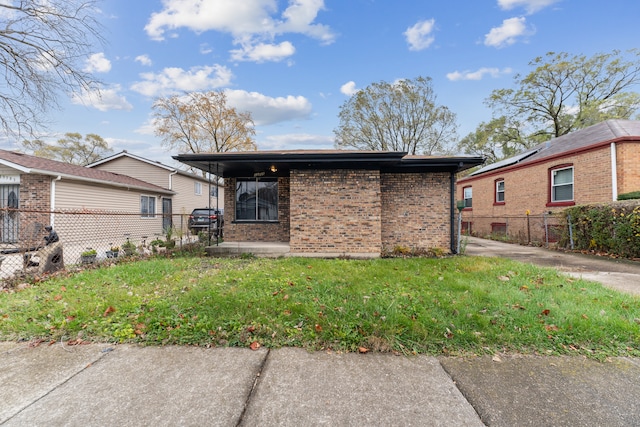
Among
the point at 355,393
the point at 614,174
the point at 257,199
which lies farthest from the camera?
the point at 257,199

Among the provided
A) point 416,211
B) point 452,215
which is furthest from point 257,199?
point 452,215

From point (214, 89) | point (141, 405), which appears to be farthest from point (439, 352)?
point (214, 89)

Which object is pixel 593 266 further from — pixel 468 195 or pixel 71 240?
pixel 71 240

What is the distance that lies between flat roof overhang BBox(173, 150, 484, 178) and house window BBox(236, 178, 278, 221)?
0.73 m

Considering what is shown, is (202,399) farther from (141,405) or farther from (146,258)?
(146,258)

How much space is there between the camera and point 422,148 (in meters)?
23.6

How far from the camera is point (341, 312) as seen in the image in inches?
135

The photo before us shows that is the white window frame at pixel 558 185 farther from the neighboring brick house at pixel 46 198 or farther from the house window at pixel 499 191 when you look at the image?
the neighboring brick house at pixel 46 198

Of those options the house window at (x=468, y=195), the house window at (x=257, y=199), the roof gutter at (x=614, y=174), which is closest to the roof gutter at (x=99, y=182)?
the house window at (x=257, y=199)

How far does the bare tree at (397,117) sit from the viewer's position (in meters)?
22.3

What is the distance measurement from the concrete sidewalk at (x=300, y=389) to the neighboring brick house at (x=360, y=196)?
5125mm

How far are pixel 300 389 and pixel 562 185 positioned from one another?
44.2 feet

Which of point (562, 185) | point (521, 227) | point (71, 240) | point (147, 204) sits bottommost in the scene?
point (71, 240)

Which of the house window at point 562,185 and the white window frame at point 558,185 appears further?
the house window at point 562,185
